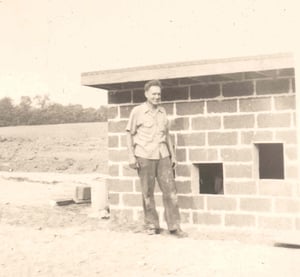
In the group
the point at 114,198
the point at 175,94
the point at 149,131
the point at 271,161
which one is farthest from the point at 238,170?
the point at 271,161

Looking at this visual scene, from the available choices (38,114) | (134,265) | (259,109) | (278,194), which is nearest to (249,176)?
(278,194)

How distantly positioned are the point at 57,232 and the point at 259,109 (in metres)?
3.26

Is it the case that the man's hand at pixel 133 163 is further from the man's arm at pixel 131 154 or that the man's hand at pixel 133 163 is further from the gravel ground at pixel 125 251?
the gravel ground at pixel 125 251

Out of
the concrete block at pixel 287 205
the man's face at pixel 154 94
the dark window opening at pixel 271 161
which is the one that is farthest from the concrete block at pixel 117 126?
the dark window opening at pixel 271 161

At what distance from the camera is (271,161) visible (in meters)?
10.2

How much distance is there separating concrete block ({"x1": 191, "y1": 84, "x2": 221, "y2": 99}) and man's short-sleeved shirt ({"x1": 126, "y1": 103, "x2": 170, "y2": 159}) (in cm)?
80

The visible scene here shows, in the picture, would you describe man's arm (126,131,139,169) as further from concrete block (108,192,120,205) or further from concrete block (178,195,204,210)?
concrete block (108,192,120,205)

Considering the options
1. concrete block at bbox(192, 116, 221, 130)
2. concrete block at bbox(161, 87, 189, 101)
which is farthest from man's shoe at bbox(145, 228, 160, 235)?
concrete block at bbox(161, 87, 189, 101)

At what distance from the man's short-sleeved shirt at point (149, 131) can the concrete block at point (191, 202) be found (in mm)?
958

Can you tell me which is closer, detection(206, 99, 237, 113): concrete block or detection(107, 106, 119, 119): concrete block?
detection(206, 99, 237, 113): concrete block

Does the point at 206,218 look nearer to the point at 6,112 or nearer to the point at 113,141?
the point at 113,141

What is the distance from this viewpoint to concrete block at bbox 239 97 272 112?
7645mm

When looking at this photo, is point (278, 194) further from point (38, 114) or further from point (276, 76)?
point (38, 114)

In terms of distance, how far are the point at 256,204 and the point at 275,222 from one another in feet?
1.14
